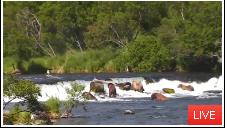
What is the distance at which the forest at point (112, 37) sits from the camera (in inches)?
1553

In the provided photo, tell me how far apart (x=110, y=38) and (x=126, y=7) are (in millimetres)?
4138

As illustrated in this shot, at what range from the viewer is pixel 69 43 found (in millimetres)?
46406

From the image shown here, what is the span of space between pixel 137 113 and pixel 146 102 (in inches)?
144

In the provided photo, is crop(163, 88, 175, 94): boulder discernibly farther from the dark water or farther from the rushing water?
the dark water

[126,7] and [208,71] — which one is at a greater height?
[126,7]

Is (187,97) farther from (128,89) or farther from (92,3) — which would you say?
(92,3)

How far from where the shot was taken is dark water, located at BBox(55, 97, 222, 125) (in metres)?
18.7

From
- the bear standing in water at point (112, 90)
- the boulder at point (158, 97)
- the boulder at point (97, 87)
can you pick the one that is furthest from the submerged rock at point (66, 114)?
the boulder at point (97, 87)

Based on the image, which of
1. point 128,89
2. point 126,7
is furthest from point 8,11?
point 128,89

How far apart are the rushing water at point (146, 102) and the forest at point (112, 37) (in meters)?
6.45

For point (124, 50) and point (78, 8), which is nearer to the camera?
point (124, 50)

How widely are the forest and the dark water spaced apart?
13382 mm

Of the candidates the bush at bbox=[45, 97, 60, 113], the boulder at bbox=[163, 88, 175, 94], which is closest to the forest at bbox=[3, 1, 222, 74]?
the boulder at bbox=[163, 88, 175, 94]

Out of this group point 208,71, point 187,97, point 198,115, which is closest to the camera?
point 198,115
